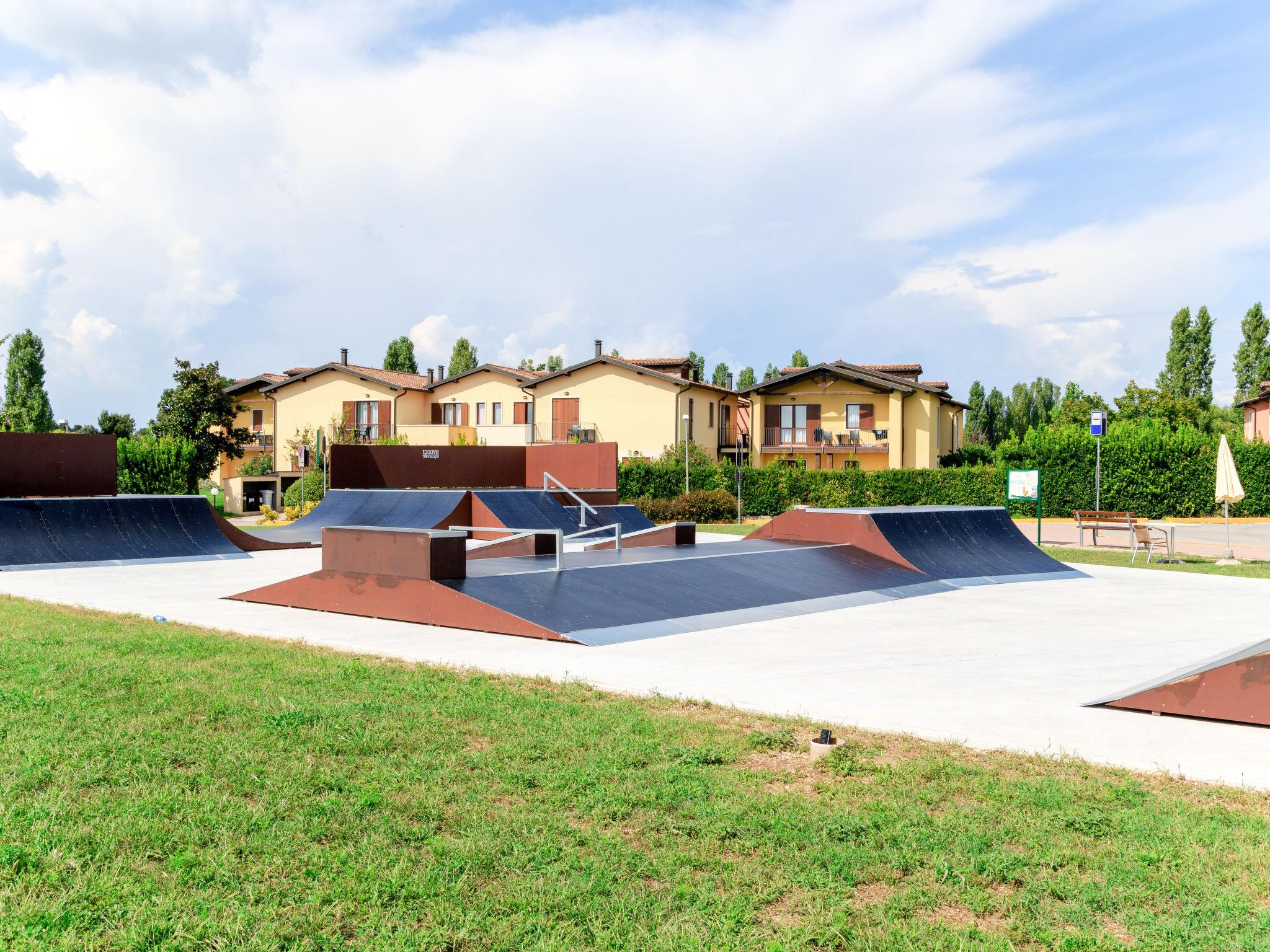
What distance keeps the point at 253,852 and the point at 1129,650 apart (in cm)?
727

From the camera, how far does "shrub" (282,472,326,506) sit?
112ft

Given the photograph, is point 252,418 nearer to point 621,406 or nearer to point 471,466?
point 621,406

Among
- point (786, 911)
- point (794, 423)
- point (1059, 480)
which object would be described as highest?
point (794, 423)

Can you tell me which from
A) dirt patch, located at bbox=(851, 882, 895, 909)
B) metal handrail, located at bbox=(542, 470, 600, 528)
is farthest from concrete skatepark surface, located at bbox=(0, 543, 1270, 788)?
metal handrail, located at bbox=(542, 470, 600, 528)

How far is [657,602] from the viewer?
9.91 metres

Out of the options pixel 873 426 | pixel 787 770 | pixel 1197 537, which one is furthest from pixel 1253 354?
pixel 787 770

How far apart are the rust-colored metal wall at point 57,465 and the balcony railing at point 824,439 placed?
105 feet

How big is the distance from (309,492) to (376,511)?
1328cm

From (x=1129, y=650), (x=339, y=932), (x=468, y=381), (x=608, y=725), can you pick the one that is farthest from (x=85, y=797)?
(x=468, y=381)

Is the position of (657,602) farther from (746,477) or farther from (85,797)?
(746,477)

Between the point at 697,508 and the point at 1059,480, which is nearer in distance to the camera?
the point at 697,508

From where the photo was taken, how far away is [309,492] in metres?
34.5

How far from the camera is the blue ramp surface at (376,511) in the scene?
21.2m

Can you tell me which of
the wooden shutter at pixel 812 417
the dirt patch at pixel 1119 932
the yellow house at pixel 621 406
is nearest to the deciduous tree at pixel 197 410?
the yellow house at pixel 621 406
